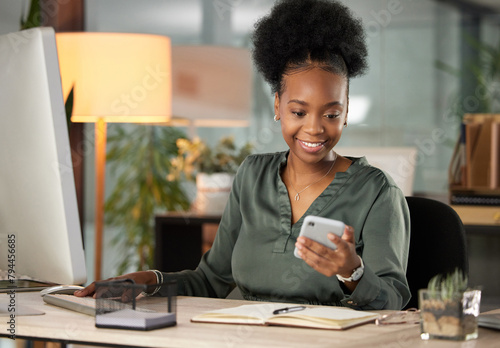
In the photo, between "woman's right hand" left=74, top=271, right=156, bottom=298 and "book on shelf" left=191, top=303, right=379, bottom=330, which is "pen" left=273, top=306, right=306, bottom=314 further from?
"woman's right hand" left=74, top=271, right=156, bottom=298

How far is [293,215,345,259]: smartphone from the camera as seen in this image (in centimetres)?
109

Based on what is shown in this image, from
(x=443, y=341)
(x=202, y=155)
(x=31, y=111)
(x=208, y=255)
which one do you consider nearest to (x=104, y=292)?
(x=31, y=111)

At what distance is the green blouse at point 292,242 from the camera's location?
1385 millimetres

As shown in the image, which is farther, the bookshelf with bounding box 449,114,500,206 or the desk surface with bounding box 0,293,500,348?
the bookshelf with bounding box 449,114,500,206

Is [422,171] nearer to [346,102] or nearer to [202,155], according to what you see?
[202,155]

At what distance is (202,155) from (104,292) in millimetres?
2321

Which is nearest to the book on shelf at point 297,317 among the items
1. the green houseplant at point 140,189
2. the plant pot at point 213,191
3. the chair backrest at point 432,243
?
the chair backrest at point 432,243

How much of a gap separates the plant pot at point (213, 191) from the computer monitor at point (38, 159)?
218 centimetres

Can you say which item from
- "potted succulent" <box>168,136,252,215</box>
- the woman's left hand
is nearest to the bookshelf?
"potted succulent" <box>168,136,252,215</box>

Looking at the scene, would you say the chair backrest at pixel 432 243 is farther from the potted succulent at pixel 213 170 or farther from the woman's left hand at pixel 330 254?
the potted succulent at pixel 213 170

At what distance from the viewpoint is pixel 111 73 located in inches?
117

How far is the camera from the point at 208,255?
171 centimetres

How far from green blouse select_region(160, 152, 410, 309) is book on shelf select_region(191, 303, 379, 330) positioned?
134mm

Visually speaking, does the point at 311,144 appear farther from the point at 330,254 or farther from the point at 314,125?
the point at 330,254
